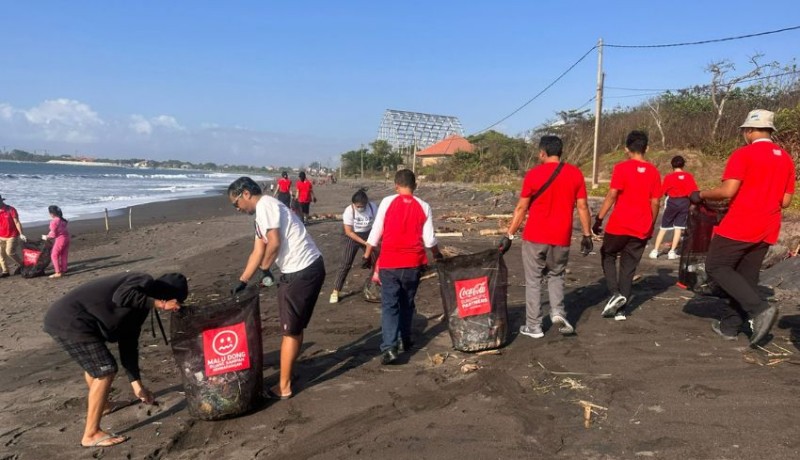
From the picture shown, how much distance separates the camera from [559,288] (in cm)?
536

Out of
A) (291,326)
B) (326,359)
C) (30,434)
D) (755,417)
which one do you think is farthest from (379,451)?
(30,434)

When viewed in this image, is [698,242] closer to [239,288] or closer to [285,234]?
[285,234]

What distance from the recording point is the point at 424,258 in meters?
5.13

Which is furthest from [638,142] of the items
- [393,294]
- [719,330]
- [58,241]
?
[58,241]

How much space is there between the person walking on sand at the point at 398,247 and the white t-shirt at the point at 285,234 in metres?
0.86

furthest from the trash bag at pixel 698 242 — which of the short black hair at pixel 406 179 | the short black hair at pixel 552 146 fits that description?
the short black hair at pixel 406 179

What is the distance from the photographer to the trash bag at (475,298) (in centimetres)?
495

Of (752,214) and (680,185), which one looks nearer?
(752,214)

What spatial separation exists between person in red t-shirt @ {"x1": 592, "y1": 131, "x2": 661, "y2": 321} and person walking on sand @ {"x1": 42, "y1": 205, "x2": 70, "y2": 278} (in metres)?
10.5

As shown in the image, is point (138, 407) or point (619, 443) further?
point (138, 407)

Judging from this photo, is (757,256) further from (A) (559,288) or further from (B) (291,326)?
(B) (291,326)

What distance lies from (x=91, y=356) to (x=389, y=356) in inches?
95.1

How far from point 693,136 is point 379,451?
2366 centimetres

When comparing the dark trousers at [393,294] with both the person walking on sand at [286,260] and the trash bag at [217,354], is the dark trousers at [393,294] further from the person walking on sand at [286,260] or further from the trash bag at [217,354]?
the trash bag at [217,354]
